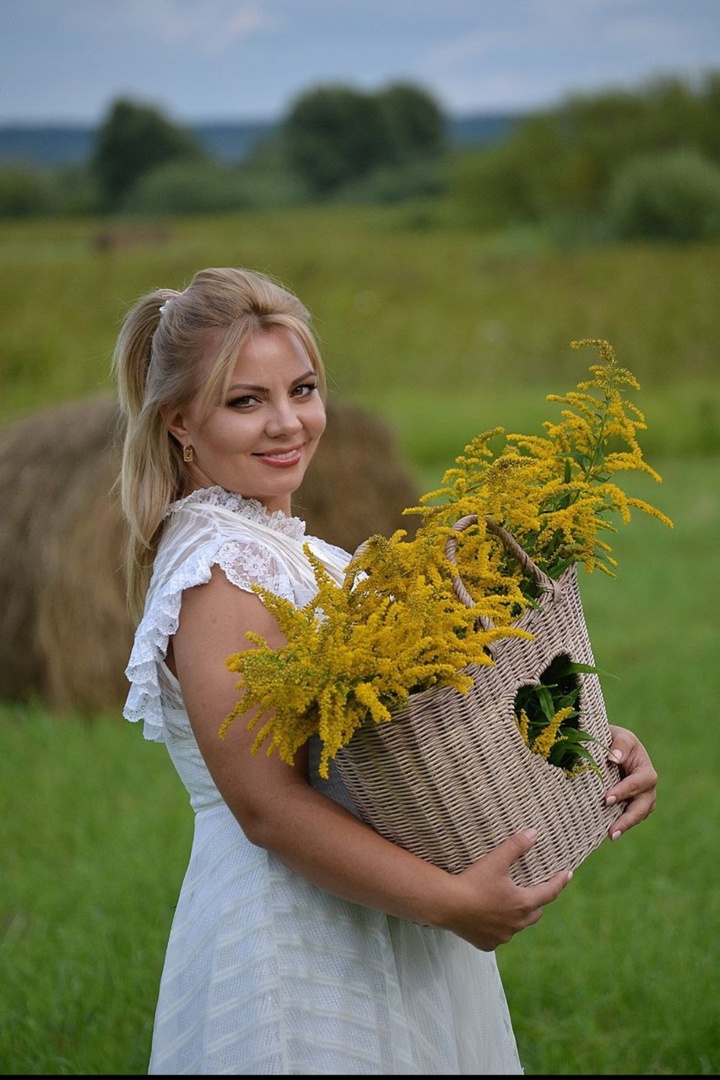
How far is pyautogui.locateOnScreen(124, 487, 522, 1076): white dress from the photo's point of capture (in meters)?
1.74

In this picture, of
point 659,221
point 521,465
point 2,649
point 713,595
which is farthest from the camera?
point 659,221

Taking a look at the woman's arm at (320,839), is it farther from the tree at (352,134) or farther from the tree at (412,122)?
the tree at (412,122)

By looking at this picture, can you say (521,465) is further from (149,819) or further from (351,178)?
(351,178)

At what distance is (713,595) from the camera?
24.8 ft

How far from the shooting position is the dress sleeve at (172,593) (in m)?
1.74

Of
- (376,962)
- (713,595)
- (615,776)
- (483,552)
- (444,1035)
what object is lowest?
(713,595)

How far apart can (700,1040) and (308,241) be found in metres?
22.4

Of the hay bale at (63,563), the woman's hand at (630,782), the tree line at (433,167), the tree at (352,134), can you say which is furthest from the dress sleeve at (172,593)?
the tree at (352,134)

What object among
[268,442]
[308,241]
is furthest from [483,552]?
[308,241]

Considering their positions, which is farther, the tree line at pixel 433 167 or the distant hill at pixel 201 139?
the tree line at pixel 433 167

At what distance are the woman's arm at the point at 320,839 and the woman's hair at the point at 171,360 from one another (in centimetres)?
36

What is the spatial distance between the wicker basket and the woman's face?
0.41 m

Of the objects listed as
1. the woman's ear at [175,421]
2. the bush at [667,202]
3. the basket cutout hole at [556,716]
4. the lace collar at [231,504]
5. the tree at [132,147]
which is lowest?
the bush at [667,202]

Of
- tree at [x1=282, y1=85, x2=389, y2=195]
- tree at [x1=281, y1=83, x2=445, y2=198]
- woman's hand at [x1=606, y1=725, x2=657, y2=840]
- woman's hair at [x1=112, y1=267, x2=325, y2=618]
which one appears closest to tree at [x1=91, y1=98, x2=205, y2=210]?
tree at [x1=281, y1=83, x2=445, y2=198]
